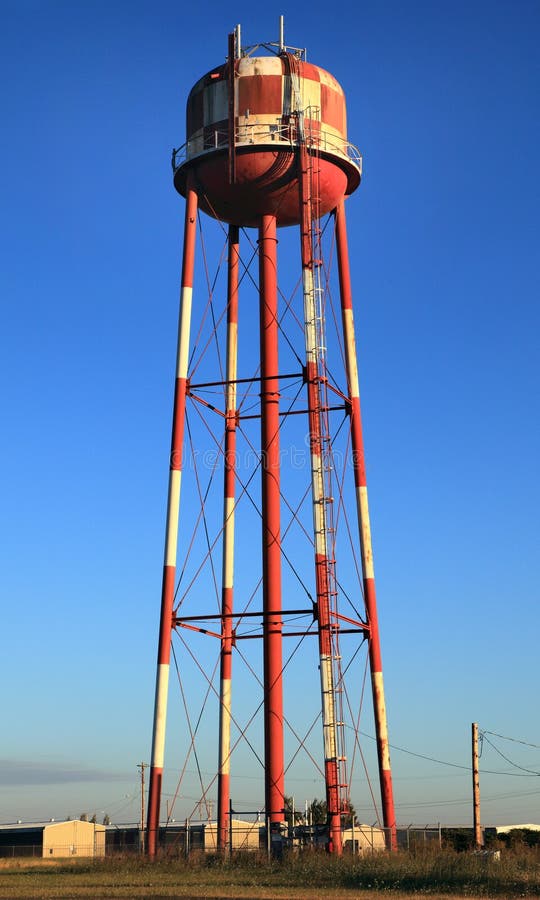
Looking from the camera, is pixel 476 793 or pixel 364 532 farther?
pixel 476 793

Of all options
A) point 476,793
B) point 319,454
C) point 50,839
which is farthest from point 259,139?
point 50,839

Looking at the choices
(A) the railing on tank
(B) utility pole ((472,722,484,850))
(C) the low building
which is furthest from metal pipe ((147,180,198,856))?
(C) the low building

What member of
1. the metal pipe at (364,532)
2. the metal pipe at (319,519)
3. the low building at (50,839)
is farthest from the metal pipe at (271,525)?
the low building at (50,839)

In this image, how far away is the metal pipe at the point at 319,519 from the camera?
Result: 1272 inches

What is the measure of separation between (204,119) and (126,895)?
850 inches

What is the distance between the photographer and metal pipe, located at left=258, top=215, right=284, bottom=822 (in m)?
33.9

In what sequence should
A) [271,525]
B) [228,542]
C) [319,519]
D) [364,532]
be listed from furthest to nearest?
[228,542] < [364,532] < [271,525] < [319,519]

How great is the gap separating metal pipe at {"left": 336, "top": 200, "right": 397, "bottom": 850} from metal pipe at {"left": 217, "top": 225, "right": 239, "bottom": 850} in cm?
331

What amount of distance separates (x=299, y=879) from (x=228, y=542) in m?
11.7

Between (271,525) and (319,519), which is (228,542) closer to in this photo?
(271,525)

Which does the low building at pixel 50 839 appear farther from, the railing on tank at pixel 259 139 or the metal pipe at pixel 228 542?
the railing on tank at pixel 259 139

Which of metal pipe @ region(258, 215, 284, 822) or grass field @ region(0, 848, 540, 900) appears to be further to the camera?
metal pipe @ region(258, 215, 284, 822)

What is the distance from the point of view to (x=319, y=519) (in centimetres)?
3366

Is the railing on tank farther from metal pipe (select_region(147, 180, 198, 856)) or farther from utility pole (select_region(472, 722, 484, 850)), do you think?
utility pole (select_region(472, 722, 484, 850))
